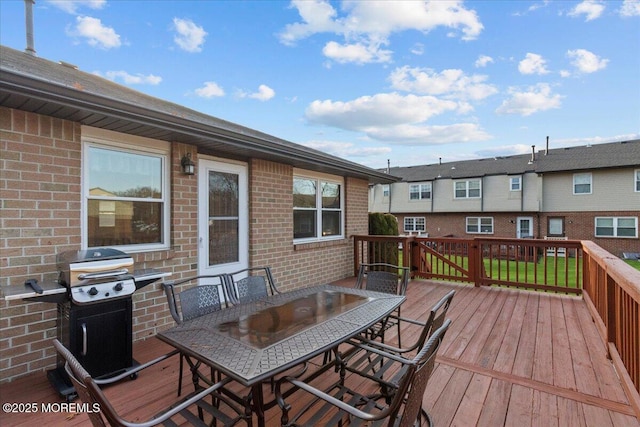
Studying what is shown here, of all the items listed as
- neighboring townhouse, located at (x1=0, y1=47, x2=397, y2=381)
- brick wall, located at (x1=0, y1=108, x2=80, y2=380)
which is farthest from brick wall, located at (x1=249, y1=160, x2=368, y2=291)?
brick wall, located at (x1=0, y1=108, x2=80, y2=380)

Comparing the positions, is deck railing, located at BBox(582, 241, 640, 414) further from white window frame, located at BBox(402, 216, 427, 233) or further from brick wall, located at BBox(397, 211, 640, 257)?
white window frame, located at BBox(402, 216, 427, 233)

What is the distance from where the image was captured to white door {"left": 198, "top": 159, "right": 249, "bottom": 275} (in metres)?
4.25

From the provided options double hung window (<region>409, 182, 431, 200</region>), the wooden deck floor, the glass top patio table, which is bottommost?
the wooden deck floor

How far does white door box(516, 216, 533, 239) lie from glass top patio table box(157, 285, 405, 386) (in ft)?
65.4

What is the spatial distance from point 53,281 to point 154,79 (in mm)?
7346

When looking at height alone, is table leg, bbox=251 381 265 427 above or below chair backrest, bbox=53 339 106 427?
below

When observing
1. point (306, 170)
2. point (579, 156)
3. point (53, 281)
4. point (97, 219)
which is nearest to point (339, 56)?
point (306, 170)

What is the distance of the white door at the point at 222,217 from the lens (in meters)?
4.25

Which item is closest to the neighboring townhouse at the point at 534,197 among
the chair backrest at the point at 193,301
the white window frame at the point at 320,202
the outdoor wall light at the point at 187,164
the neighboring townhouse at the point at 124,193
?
the white window frame at the point at 320,202

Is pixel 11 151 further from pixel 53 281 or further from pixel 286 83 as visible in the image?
pixel 286 83

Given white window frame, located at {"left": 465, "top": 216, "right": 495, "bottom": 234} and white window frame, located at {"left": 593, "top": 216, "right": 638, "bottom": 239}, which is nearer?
white window frame, located at {"left": 593, "top": 216, "right": 638, "bottom": 239}

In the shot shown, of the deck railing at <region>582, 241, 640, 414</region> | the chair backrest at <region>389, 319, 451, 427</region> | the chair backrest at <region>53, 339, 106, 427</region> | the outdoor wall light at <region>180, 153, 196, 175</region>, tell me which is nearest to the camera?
the chair backrest at <region>53, 339, 106, 427</region>

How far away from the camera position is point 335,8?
7.19m

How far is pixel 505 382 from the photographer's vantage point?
260 cm
